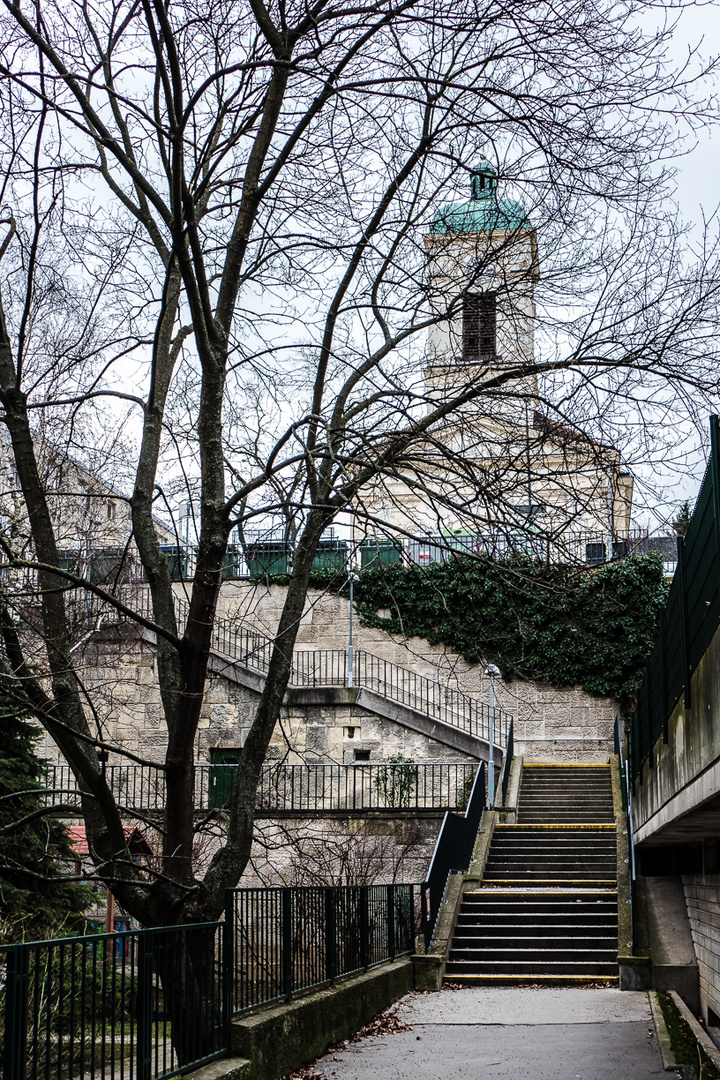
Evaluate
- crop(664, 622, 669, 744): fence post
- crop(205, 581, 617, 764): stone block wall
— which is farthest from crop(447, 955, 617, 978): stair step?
crop(205, 581, 617, 764): stone block wall

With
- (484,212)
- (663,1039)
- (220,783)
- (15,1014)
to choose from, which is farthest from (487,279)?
(220,783)

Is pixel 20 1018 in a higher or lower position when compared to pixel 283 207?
lower

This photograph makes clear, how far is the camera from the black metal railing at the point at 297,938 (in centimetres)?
766

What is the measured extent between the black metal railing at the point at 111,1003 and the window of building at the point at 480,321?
5062 millimetres

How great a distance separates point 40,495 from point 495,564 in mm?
3452

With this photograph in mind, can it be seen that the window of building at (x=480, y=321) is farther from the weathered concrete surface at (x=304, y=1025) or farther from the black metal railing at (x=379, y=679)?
the black metal railing at (x=379, y=679)

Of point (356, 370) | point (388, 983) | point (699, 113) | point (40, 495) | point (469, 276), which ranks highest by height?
point (699, 113)

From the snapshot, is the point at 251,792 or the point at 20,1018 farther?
the point at 251,792

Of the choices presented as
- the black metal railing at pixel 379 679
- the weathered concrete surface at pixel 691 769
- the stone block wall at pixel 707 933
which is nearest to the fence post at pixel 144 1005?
the weathered concrete surface at pixel 691 769

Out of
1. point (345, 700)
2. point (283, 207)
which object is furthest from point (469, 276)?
point (345, 700)

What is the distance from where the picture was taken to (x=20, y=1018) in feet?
15.0

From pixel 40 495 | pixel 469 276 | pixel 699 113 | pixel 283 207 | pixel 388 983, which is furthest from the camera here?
pixel 388 983

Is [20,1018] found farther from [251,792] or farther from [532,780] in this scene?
[532,780]

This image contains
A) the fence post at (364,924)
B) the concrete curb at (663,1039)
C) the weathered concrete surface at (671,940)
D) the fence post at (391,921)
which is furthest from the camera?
the weathered concrete surface at (671,940)
